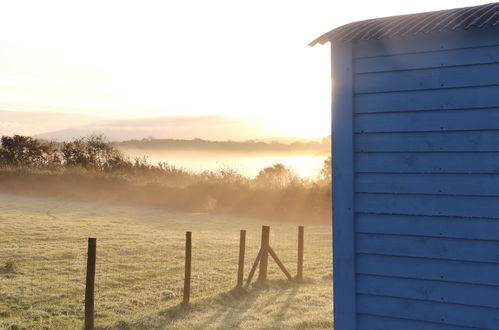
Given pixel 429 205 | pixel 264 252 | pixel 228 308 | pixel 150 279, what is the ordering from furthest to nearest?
pixel 150 279, pixel 264 252, pixel 228 308, pixel 429 205

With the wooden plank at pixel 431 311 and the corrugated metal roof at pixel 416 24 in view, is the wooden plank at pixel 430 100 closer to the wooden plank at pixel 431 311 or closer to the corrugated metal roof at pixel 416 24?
the corrugated metal roof at pixel 416 24

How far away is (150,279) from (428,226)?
8.51 metres

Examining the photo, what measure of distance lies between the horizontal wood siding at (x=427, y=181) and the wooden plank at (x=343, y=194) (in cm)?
7

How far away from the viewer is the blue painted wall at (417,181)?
5223mm

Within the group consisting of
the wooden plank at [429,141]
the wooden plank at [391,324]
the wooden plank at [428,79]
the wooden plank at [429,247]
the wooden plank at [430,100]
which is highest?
the wooden plank at [428,79]

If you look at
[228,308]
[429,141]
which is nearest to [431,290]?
[429,141]

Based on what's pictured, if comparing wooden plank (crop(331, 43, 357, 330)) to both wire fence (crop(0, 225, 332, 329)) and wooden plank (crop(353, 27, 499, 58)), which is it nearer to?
wooden plank (crop(353, 27, 499, 58))

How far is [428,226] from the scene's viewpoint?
536 cm

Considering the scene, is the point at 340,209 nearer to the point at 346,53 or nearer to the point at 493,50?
the point at 346,53

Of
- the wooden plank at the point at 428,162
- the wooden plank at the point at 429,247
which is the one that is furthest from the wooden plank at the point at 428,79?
the wooden plank at the point at 429,247

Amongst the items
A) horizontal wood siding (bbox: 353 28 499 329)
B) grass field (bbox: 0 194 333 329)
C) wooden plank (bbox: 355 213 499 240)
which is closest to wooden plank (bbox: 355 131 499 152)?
horizontal wood siding (bbox: 353 28 499 329)

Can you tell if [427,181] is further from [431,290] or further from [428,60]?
[428,60]

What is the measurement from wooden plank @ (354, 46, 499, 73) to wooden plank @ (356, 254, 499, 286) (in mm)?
1744

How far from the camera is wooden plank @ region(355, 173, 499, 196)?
5.20m
